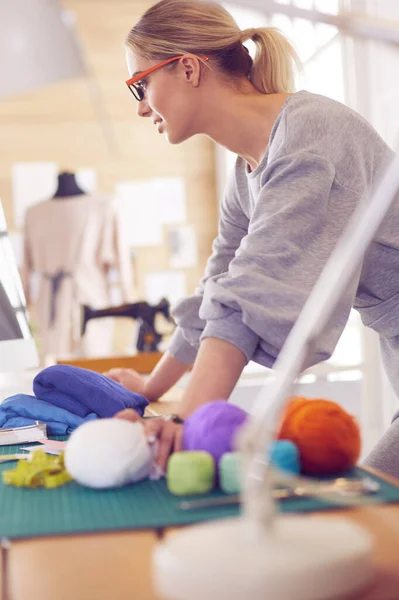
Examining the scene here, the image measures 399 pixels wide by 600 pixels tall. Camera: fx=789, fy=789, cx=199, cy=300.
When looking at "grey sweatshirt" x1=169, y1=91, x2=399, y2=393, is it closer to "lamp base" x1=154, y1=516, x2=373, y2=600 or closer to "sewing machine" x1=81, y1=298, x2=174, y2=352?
"lamp base" x1=154, y1=516, x2=373, y2=600

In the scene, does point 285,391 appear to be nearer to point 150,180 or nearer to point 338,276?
point 338,276

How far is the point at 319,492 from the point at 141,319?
6.83 feet

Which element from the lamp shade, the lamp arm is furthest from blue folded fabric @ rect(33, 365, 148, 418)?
the lamp shade

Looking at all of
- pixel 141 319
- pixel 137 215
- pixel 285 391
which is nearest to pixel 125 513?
pixel 285 391

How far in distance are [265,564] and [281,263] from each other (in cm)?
55

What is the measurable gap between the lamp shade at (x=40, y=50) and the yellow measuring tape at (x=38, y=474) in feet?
7.44

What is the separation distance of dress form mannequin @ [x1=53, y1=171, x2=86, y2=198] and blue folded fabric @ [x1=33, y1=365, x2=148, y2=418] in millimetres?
3176

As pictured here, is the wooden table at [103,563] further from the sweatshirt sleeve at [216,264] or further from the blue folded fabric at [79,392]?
the sweatshirt sleeve at [216,264]

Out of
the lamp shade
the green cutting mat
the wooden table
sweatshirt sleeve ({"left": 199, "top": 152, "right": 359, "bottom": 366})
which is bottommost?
the green cutting mat

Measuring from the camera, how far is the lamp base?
462 millimetres

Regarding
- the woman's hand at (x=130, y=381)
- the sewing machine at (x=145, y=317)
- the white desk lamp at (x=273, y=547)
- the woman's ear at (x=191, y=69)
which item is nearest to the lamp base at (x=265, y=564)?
the white desk lamp at (x=273, y=547)

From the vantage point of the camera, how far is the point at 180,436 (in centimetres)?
83

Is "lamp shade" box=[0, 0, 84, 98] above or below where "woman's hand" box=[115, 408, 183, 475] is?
above

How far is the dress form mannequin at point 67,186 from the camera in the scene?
4.30 m
